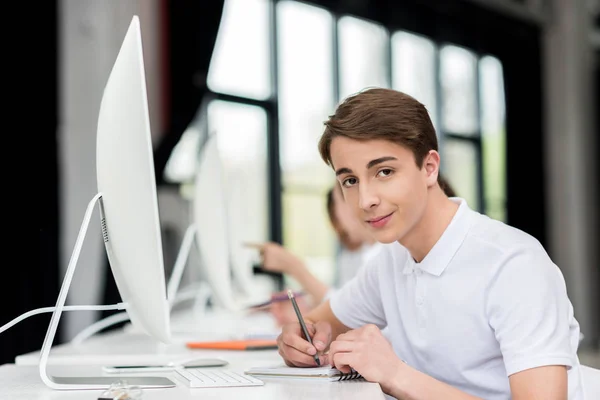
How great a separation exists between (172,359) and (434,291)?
0.55 m

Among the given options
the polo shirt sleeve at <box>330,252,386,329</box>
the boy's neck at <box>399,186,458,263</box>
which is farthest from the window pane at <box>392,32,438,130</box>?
the boy's neck at <box>399,186,458,263</box>

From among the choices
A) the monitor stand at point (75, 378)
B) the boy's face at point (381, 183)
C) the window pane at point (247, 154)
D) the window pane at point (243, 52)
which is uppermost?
the window pane at point (243, 52)

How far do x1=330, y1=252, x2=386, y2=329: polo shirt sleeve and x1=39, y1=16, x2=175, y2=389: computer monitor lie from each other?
45cm

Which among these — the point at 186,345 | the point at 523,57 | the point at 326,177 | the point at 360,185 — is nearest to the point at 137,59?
the point at 360,185

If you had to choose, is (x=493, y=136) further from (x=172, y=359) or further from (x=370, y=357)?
(x=370, y=357)

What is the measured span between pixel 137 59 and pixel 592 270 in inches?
276

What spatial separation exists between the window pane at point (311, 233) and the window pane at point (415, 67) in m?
1.42

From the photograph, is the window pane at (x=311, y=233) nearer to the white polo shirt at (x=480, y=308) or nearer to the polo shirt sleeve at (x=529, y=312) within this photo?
the white polo shirt at (x=480, y=308)

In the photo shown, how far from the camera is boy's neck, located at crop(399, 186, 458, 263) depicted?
49.1 inches

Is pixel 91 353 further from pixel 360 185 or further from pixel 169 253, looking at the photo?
pixel 169 253

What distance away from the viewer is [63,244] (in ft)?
11.0

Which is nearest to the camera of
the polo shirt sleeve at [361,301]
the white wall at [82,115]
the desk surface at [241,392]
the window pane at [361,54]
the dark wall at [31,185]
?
the desk surface at [241,392]

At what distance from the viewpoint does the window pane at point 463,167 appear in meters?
6.40

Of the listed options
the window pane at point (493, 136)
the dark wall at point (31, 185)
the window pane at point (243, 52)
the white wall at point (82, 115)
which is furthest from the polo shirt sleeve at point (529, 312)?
the window pane at point (493, 136)
